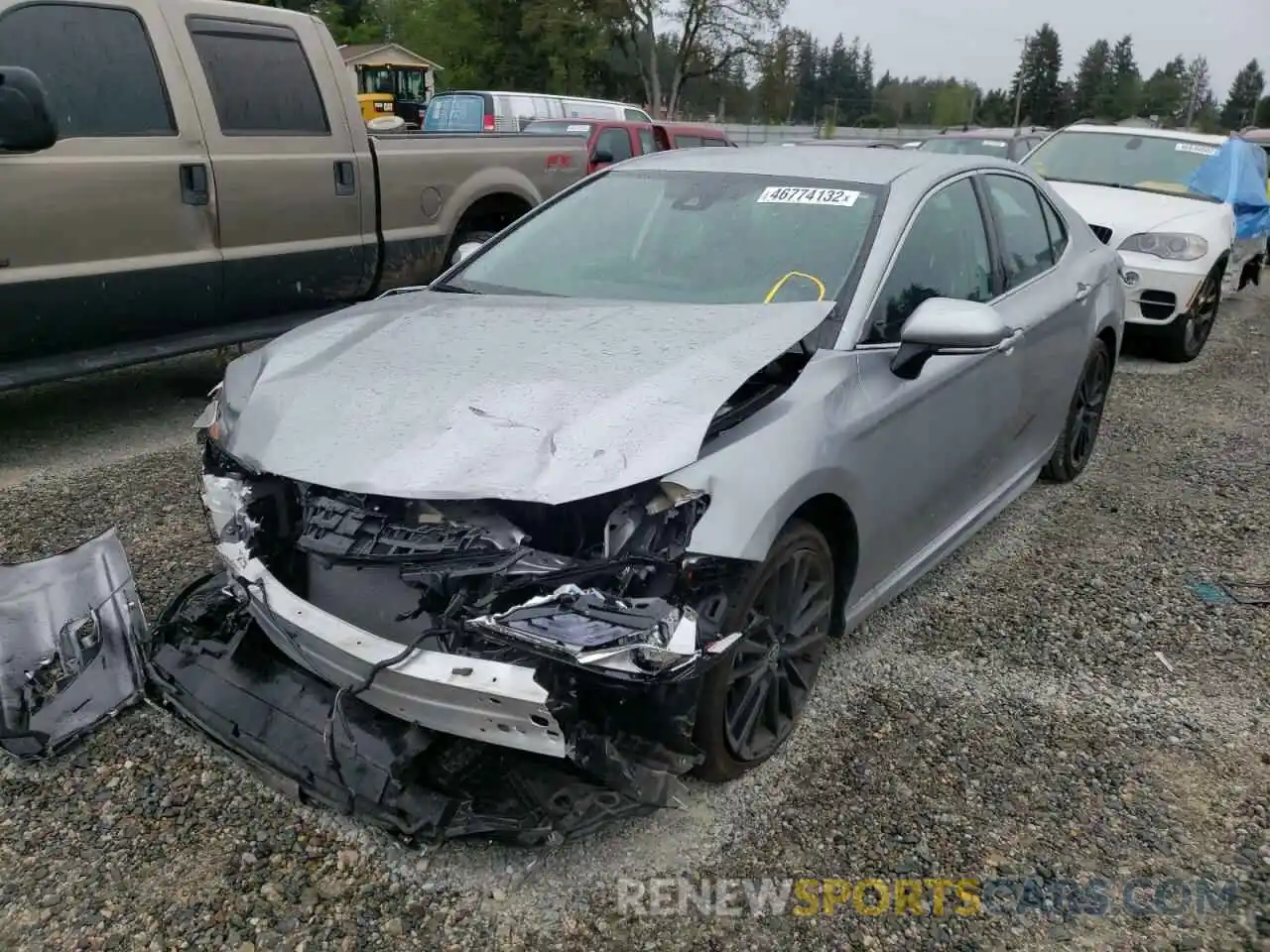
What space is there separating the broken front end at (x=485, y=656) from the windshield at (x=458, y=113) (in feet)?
57.2

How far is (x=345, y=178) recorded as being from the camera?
626cm

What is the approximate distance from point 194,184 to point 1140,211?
271 inches

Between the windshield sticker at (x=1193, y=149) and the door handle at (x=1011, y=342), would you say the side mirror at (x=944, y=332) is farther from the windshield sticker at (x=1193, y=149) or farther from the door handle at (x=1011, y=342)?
the windshield sticker at (x=1193, y=149)

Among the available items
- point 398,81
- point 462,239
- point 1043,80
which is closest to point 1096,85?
point 1043,80

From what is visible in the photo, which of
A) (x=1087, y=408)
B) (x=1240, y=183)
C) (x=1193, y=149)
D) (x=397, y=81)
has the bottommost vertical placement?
(x=1087, y=408)

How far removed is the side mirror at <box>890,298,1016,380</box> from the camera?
3043 millimetres

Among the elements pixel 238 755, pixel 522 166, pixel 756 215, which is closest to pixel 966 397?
pixel 756 215

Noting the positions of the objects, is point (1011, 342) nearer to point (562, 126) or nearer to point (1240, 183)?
point (1240, 183)

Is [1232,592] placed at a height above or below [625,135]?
below

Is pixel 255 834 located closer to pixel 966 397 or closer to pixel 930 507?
pixel 930 507

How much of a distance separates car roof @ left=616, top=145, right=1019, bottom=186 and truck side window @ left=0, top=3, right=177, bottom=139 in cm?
269

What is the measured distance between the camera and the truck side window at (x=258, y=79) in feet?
18.5

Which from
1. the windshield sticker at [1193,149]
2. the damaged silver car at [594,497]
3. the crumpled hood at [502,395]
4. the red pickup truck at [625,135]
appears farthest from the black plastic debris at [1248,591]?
the red pickup truck at [625,135]

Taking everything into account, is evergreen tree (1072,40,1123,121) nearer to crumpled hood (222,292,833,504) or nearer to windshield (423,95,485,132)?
windshield (423,95,485,132)
